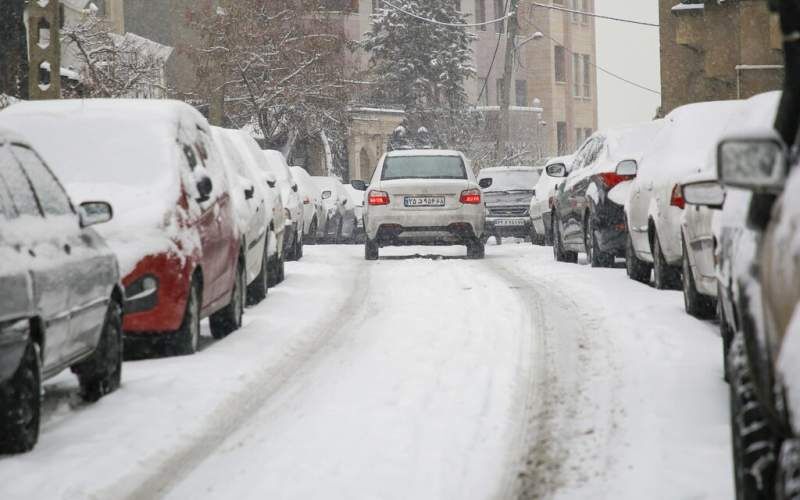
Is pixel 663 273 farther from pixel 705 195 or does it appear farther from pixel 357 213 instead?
pixel 357 213

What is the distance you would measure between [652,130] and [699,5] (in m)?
13.0

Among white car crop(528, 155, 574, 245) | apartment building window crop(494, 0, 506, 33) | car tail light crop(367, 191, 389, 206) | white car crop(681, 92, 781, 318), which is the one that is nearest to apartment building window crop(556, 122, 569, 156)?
apartment building window crop(494, 0, 506, 33)

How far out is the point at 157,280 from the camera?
1016cm

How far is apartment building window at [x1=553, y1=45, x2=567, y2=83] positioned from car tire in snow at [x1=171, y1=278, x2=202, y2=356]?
263 feet

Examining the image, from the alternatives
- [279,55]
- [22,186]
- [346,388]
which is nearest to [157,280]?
[346,388]

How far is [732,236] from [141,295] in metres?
4.83

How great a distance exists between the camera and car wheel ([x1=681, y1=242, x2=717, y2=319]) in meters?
12.1

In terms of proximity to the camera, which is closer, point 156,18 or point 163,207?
point 163,207

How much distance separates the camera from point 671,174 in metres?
13.0

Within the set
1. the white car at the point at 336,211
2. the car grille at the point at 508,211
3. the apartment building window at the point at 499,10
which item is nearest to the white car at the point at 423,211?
the car grille at the point at 508,211

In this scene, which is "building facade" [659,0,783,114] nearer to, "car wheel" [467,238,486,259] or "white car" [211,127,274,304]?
"car wheel" [467,238,486,259]

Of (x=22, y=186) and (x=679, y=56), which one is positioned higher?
(x=679, y=56)

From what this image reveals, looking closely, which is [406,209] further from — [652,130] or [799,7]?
[799,7]

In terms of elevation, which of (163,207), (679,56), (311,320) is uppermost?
(679,56)
